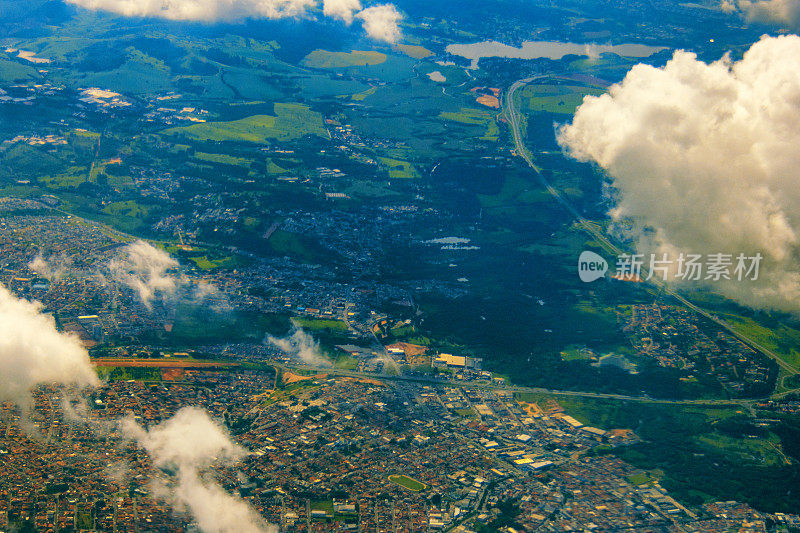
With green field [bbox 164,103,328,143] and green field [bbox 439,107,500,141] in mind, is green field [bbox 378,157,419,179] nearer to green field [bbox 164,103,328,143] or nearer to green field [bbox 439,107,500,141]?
green field [bbox 164,103,328,143]

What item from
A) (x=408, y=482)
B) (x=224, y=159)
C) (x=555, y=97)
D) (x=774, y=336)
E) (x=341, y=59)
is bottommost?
(x=408, y=482)

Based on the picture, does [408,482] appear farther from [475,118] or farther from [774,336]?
[475,118]

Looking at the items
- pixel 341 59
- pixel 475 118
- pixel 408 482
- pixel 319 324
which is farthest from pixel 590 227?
pixel 341 59

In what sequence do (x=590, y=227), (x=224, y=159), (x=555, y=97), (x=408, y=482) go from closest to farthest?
(x=408, y=482), (x=590, y=227), (x=224, y=159), (x=555, y=97)

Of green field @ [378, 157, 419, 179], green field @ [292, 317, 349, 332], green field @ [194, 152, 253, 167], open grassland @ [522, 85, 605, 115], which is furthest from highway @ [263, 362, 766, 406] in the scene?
open grassland @ [522, 85, 605, 115]

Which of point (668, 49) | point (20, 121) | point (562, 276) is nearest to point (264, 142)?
point (20, 121)

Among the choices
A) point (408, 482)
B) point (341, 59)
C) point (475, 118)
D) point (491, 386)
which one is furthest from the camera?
point (341, 59)

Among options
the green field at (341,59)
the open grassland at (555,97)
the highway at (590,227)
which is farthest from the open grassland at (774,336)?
the green field at (341,59)
